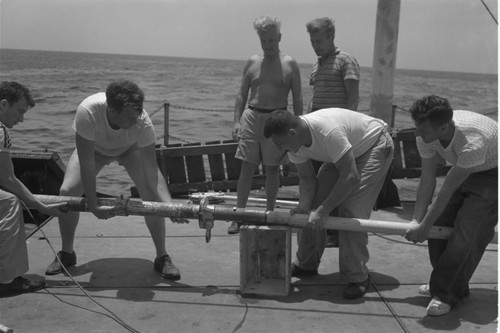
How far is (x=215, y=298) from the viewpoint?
4.57 metres

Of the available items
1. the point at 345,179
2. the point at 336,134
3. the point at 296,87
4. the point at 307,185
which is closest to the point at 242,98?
the point at 296,87

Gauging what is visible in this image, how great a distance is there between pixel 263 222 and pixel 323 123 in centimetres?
85

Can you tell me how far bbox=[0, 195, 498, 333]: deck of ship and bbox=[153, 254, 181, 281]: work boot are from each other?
0.05 meters

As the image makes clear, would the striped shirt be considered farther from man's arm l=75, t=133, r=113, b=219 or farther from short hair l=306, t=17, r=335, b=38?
man's arm l=75, t=133, r=113, b=219

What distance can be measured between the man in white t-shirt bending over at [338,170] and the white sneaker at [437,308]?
→ 52 centimetres

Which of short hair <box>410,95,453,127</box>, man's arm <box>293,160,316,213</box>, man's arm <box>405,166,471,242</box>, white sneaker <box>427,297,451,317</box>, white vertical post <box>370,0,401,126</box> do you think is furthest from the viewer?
white vertical post <box>370,0,401,126</box>

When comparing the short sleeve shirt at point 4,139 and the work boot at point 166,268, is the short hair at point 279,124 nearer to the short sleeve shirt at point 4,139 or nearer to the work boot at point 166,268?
the work boot at point 166,268

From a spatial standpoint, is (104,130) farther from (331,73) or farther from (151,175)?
(331,73)

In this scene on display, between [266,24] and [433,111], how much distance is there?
7.23 feet

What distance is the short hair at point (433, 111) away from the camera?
13.0 ft

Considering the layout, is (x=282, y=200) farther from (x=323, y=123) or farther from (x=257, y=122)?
(x=323, y=123)

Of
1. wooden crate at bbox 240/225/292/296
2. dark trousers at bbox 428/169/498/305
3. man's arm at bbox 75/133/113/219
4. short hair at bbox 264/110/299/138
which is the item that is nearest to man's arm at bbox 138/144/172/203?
man's arm at bbox 75/133/113/219

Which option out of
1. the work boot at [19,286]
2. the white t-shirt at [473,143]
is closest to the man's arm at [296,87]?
the white t-shirt at [473,143]

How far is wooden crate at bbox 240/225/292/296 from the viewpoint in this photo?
4621mm
